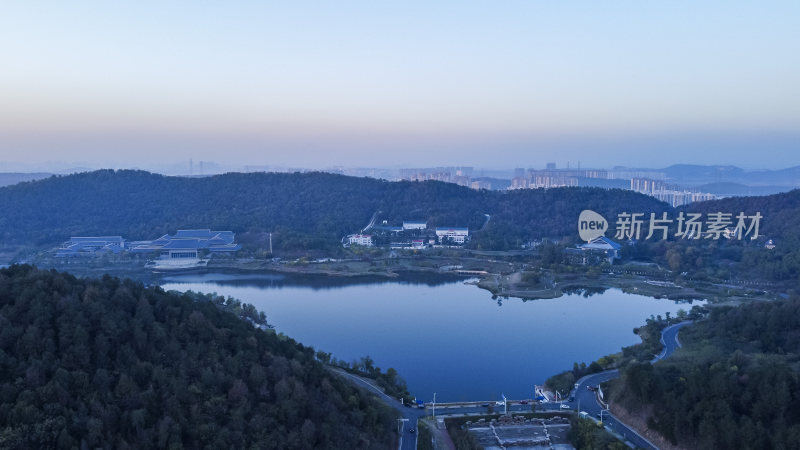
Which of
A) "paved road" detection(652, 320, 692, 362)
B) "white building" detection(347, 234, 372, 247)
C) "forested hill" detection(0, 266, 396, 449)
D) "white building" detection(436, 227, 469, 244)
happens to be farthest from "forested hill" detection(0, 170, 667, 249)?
"forested hill" detection(0, 266, 396, 449)

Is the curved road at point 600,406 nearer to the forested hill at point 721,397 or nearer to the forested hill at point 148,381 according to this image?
the forested hill at point 721,397

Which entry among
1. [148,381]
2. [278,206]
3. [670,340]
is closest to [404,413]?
[148,381]

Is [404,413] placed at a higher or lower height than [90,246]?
lower

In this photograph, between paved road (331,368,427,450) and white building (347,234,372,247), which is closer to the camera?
paved road (331,368,427,450)

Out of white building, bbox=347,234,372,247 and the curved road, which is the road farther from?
white building, bbox=347,234,372,247

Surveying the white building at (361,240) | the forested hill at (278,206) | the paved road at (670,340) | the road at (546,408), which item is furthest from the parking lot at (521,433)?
the white building at (361,240)

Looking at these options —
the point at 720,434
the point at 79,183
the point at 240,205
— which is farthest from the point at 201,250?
the point at 720,434

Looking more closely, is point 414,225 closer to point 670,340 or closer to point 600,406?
point 670,340
